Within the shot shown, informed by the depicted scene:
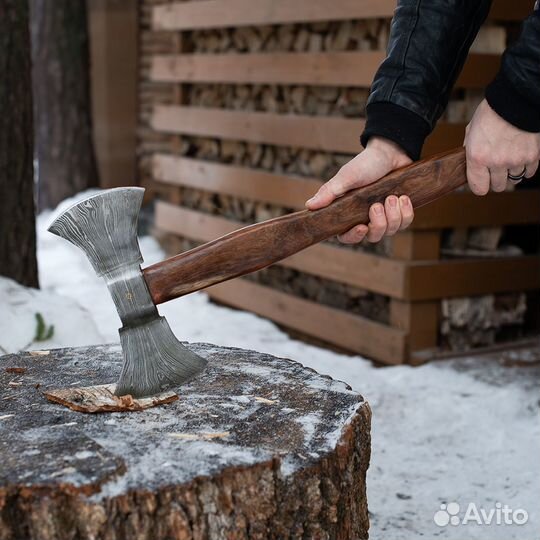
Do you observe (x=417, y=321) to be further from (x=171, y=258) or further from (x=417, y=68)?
(x=171, y=258)

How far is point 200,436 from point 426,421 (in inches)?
85.6

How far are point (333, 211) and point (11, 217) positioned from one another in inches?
93.3

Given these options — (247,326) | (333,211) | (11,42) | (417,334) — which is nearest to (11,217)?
(11,42)

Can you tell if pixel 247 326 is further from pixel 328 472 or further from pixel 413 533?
pixel 328 472

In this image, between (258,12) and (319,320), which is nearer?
(319,320)

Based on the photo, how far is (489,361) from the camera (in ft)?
15.8

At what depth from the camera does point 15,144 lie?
4461mm

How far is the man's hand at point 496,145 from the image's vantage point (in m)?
2.51

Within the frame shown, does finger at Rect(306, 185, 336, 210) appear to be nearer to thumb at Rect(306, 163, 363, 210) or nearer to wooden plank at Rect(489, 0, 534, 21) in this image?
thumb at Rect(306, 163, 363, 210)

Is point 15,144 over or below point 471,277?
over

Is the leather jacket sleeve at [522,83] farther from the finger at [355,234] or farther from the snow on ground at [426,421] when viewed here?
the snow on ground at [426,421]

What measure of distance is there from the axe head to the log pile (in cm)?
261

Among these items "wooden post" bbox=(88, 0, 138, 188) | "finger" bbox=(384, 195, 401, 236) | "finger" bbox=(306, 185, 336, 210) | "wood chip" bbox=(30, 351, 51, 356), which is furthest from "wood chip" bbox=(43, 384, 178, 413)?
"wooden post" bbox=(88, 0, 138, 188)

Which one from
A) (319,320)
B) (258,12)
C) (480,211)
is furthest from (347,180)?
(258,12)
